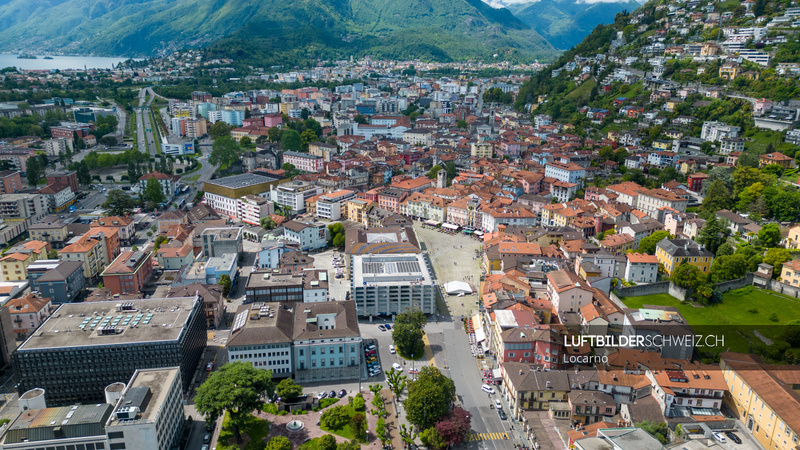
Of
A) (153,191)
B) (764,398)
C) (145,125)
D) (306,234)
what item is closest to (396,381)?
(764,398)

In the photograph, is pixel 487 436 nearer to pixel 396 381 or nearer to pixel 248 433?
pixel 396 381

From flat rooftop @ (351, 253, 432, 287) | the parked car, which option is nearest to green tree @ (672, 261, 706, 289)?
the parked car

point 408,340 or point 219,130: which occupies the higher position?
point 219,130

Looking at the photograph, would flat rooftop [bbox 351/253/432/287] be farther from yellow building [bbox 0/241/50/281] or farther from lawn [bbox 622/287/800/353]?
yellow building [bbox 0/241/50/281]

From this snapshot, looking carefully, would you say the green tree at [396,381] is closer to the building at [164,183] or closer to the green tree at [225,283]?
the green tree at [225,283]

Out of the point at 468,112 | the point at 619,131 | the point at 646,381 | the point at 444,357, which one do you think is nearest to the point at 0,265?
the point at 444,357

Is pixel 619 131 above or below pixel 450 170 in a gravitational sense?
above

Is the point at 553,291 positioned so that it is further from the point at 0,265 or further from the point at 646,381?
the point at 0,265
